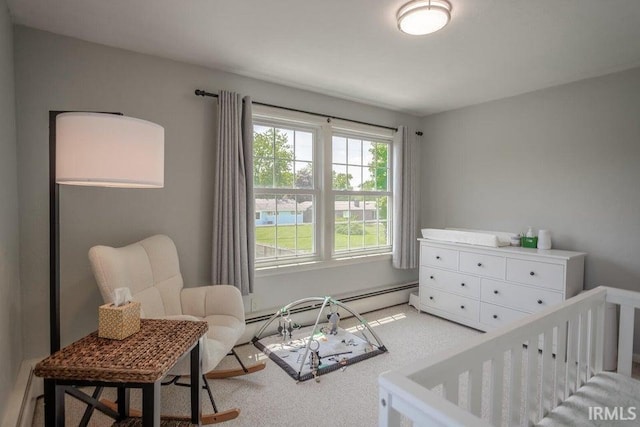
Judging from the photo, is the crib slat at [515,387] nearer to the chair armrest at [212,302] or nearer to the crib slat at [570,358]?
the crib slat at [570,358]

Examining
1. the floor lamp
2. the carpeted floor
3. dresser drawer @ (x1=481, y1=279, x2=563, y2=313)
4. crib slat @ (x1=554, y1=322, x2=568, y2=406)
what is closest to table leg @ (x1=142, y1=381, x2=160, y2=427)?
the floor lamp

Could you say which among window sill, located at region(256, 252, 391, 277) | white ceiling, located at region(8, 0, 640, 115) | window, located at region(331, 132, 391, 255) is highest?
white ceiling, located at region(8, 0, 640, 115)

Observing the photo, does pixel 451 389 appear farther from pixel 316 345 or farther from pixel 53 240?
pixel 316 345

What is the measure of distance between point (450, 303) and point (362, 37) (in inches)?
107

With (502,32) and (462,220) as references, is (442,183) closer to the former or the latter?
(462,220)

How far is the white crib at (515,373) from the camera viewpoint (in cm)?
81

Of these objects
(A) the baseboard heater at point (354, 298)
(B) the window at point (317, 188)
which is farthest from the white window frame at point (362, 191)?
(A) the baseboard heater at point (354, 298)

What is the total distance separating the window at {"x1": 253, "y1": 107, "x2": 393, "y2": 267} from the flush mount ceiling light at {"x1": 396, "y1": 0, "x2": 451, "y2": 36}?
143cm

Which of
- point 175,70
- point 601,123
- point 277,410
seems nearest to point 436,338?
point 277,410

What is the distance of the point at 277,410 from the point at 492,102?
3577mm

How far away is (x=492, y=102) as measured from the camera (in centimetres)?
353

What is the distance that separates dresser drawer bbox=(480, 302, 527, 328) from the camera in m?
2.96

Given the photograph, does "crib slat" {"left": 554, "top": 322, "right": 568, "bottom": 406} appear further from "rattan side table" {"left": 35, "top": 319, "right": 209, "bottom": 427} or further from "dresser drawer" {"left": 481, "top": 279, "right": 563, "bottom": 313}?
"rattan side table" {"left": 35, "top": 319, "right": 209, "bottom": 427}

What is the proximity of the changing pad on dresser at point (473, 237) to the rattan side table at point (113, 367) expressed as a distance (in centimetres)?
278
